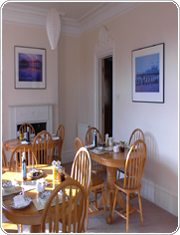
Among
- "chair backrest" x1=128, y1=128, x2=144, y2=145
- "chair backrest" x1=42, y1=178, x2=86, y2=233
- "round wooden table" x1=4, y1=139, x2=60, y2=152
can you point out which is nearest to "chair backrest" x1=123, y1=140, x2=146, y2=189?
"chair backrest" x1=128, y1=128, x2=144, y2=145

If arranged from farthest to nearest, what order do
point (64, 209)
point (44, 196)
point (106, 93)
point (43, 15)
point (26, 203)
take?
point (106, 93)
point (43, 15)
point (44, 196)
point (26, 203)
point (64, 209)

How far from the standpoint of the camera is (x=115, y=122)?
13.7 feet

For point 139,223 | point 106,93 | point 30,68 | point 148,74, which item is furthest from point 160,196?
point 30,68

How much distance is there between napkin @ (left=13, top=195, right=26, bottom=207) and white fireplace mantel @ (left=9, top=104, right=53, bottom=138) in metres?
2.94

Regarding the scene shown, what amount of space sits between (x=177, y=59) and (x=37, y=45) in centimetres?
312

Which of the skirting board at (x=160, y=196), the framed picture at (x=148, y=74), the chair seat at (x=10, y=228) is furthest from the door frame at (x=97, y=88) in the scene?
the chair seat at (x=10, y=228)

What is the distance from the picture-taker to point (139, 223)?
8.84 feet

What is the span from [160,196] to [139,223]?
0.64 metres

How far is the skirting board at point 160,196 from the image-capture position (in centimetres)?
291

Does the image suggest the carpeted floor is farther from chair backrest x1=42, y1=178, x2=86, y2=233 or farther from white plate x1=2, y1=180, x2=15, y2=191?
chair backrest x1=42, y1=178, x2=86, y2=233

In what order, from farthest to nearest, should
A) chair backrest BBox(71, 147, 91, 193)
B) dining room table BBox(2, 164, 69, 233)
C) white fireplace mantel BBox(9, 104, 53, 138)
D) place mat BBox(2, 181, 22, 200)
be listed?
white fireplace mantel BBox(9, 104, 53, 138) < chair backrest BBox(71, 147, 91, 193) < place mat BBox(2, 181, 22, 200) < dining room table BBox(2, 164, 69, 233)

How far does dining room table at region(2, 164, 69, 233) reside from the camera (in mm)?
1554

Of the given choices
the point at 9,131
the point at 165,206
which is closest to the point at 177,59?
the point at 165,206

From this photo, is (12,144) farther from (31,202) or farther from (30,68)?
(31,202)
